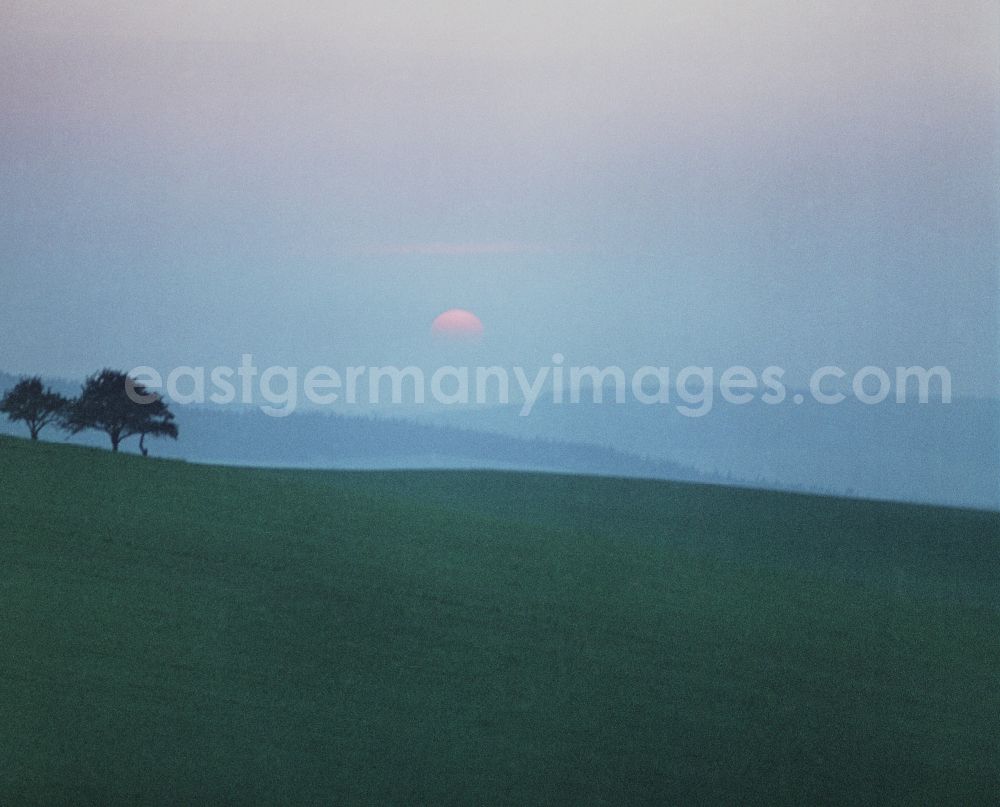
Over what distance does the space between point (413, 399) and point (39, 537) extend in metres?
1.82

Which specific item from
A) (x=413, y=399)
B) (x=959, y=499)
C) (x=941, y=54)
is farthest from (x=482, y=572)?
(x=941, y=54)

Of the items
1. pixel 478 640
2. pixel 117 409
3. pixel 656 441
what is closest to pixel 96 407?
pixel 117 409

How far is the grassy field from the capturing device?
5.02m

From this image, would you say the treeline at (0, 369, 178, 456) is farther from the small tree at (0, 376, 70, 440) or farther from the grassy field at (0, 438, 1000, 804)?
the grassy field at (0, 438, 1000, 804)

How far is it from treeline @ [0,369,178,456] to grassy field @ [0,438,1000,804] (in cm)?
15

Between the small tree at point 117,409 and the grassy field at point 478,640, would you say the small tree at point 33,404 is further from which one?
the grassy field at point 478,640

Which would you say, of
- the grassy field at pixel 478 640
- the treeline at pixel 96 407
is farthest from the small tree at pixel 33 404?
the grassy field at pixel 478 640

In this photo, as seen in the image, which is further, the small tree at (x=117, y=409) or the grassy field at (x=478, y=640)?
the small tree at (x=117, y=409)

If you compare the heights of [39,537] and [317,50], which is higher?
[317,50]

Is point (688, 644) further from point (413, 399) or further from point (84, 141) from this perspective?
point (84, 141)

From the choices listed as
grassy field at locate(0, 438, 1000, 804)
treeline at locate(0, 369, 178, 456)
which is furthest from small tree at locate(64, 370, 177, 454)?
grassy field at locate(0, 438, 1000, 804)

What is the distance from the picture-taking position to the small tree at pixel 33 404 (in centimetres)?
562

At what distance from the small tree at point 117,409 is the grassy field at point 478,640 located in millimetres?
154

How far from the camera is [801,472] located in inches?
227
